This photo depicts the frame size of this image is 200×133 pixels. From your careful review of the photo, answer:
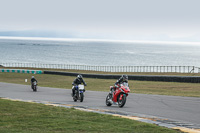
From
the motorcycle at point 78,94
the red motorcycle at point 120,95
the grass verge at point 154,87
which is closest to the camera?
the red motorcycle at point 120,95

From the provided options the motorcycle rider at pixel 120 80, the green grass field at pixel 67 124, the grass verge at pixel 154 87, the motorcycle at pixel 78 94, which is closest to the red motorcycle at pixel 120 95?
the motorcycle rider at pixel 120 80

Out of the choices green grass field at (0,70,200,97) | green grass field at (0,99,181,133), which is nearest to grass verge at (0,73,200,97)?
green grass field at (0,70,200,97)

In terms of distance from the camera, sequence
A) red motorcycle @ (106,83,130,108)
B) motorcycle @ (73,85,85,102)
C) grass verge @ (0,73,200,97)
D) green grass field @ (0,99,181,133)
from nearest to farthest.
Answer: green grass field @ (0,99,181,133) → red motorcycle @ (106,83,130,108) → motorcycle @ (73,85,85,102) → grass verge @ (0,73,200,97)

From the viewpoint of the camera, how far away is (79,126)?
948 cm

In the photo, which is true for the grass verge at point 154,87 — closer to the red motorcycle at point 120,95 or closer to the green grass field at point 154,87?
the green grass field at point 154,87

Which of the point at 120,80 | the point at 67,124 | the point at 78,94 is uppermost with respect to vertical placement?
the point at 120,80

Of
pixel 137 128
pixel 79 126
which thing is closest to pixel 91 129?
pixel 79 126

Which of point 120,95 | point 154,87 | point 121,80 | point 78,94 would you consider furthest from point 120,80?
point 154,87

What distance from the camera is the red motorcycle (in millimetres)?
15398

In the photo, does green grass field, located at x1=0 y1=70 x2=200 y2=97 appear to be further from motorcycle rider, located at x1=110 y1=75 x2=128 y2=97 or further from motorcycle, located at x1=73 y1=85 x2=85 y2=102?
motorcycle rider, located at x1=110 y1=75 x2=128 y2=97

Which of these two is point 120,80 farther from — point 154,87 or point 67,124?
point 154,87

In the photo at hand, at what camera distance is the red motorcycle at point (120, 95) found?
1540 centimetres

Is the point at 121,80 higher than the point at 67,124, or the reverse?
the point at 121,80

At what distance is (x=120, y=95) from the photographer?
626 inches
